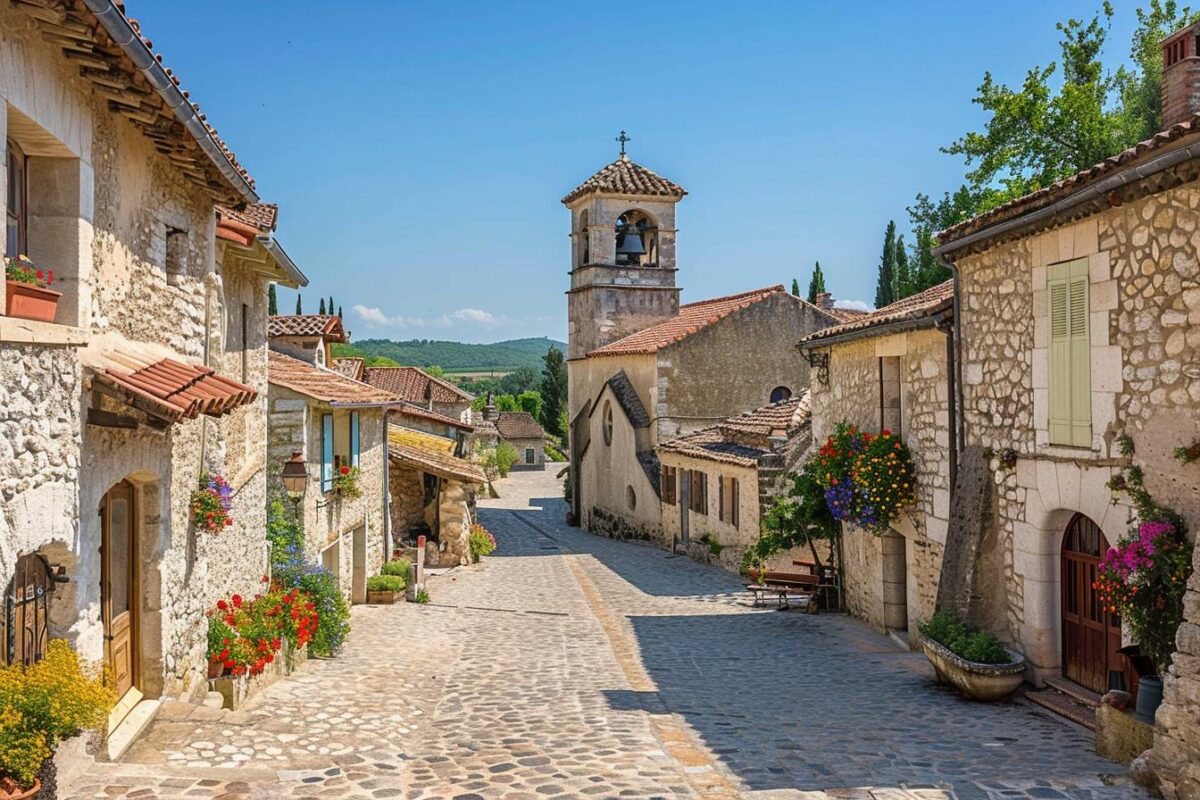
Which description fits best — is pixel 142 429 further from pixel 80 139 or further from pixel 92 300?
pixel 80 139

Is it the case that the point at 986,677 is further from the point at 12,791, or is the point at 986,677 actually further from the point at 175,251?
the point at 175,251

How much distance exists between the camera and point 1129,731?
7.37m

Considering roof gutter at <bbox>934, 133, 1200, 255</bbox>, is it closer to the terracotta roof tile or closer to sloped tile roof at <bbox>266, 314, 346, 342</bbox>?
the terracotta roof tile

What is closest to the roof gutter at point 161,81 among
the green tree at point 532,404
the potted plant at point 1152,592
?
the potted plant at point 1152,592

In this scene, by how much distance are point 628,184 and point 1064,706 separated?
91.9 ft

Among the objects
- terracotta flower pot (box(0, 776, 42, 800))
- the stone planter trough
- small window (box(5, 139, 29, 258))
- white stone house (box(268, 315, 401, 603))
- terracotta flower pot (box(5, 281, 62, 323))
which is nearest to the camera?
terracotta flower pot (box(0, 776, 42, 800))

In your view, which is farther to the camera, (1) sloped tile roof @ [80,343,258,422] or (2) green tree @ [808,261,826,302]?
(2) green tree @ [808,261,826,302]

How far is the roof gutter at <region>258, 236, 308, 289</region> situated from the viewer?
1105 cm

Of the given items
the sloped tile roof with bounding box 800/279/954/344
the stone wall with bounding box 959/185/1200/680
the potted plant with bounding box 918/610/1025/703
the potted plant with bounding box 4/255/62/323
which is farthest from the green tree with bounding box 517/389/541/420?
the potted plant with bounding box 4/255/62/323

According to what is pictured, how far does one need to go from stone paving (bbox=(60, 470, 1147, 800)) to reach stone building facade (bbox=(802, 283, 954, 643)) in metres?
0.72

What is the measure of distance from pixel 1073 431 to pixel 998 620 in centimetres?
247

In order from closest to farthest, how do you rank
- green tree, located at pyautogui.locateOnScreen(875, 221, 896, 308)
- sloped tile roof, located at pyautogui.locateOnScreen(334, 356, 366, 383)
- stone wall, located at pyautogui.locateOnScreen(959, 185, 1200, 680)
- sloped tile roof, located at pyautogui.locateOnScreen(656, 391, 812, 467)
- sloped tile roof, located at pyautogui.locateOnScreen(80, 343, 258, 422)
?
sloped tile roof, located at pyautogui.locateOnScreen(80, 343, 258, 422) → stone wall, located at pyautogui.locateOnScreen(959, 185, 1200, 680) → sloped tile roof, located at pyautogui.locateOnScreen(656, 391, 812, 467) → sloped tile roof, located at pyautogui.locateOnScreen(334, 356, 366, 383) → green tree, located at pyautogui.locateOnScreen(875, 221, 896, 308)

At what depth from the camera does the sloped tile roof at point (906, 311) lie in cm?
1166

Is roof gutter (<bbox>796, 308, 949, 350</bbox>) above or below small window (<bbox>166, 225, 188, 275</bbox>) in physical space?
below
